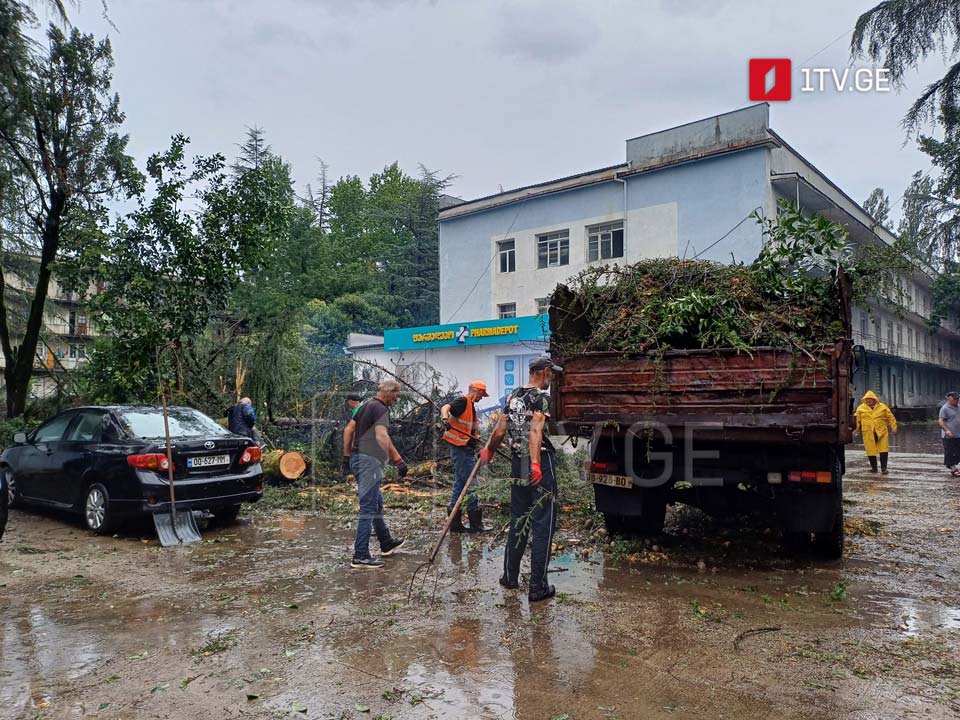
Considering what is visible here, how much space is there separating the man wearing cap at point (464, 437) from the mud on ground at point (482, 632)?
598mm

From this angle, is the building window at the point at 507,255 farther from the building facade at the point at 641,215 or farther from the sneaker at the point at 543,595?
the sneaker at the point at 543,595

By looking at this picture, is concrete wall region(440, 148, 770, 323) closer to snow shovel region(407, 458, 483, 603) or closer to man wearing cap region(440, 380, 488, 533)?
man wearing cap region(440, 380, 488, 533)

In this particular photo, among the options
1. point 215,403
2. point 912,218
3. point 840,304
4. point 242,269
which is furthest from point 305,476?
point 912,218

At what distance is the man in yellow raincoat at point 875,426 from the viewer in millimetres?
13992

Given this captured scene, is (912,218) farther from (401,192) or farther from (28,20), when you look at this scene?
(28,20)

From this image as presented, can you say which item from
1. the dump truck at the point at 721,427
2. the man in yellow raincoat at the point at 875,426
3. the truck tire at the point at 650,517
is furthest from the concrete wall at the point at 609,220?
the dump truck at the point at 721,427

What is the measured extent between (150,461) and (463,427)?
3436 mm

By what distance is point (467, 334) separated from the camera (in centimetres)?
2472

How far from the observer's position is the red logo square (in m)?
16.2

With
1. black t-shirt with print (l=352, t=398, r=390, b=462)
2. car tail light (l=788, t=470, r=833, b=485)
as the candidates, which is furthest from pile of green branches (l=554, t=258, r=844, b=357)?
black t-shirt with print (l=352, t=398, r=390, b=462)

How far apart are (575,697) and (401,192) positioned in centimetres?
4538

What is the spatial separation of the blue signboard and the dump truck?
49.2 feet

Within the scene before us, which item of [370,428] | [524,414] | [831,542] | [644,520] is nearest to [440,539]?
[524,414]

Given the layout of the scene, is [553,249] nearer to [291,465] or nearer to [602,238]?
[602,238]
